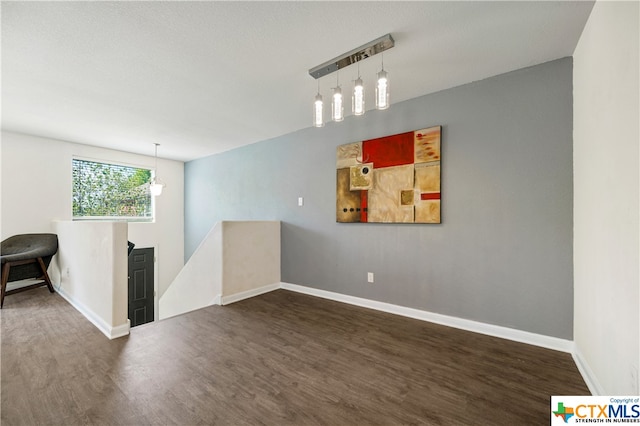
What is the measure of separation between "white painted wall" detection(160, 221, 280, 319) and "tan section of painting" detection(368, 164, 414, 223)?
1.68 metres

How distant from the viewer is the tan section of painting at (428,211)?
2.76m

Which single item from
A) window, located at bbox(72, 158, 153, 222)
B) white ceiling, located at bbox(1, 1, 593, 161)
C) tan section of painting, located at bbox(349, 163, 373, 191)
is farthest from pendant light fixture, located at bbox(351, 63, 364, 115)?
window, located at bbox(72, 158, 153, 222)

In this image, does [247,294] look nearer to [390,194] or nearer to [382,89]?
[390,194]

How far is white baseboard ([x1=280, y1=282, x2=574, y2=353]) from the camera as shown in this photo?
221 centimetres

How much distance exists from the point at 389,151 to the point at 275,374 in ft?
8.27

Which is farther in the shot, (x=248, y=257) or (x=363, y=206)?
(x=248, y=257)

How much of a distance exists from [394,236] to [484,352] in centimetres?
136

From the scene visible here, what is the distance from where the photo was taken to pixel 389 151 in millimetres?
3092

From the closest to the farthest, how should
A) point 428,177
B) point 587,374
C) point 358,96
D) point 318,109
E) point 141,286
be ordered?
point 587,374, point 358,96, point 318,109, point 428,177, point 141,286

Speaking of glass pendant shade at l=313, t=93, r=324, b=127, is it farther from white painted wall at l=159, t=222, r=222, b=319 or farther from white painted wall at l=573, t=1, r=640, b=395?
white painted wall at l=159, t=222, r=222, b=319

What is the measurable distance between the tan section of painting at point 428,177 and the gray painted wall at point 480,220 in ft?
0.29

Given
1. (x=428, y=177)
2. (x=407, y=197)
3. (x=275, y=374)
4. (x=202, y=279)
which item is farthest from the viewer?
(x=202, y=279)

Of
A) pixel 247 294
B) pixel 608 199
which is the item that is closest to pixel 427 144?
pixel 608 199

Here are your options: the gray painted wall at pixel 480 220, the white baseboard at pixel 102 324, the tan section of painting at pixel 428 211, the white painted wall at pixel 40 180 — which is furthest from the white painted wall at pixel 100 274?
the tan section of painting at pixel 428 211
